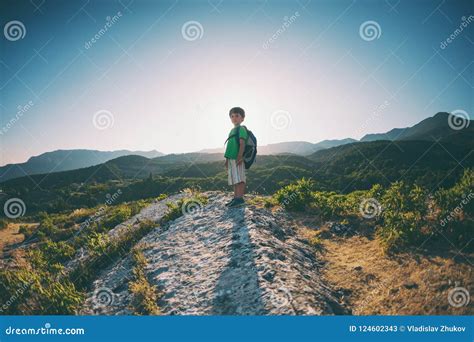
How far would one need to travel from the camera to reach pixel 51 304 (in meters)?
4.67

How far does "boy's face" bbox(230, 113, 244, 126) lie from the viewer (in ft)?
24.3

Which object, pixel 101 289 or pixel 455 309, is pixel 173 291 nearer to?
pixel 101 289

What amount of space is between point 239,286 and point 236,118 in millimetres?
4399

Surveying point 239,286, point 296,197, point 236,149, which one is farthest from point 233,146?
point 239,286

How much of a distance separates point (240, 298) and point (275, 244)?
1796mm

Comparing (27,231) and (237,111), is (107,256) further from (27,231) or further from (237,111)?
(27,231)

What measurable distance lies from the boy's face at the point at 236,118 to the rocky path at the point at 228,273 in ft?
7.71

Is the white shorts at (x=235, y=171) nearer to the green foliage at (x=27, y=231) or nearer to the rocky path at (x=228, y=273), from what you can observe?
the rocky path at (x=228, y=273)

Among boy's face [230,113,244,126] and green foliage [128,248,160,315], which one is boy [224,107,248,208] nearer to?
boy's face [230,113,244,126]

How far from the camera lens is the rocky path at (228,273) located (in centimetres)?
399

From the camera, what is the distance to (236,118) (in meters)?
7.42

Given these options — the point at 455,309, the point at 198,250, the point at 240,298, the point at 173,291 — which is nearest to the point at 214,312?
the point at 240,298

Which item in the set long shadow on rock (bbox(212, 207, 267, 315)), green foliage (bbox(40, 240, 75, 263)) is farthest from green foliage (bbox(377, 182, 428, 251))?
green foliage (bbox(40, 240, 75, 263))

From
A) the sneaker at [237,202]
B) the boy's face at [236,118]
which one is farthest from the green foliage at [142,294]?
the boy's face at [236,118]
